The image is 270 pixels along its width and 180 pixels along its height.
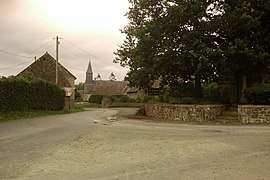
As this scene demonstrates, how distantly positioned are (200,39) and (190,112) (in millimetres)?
4759

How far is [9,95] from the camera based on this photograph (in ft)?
65.5

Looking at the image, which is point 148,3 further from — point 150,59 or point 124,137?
point 124,137

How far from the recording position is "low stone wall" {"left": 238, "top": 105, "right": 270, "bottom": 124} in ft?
54.5

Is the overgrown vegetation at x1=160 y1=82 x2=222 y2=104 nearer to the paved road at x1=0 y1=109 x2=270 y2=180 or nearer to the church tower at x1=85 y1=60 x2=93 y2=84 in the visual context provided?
the paved road at x1=0 y1=109 x2=270 y2=180

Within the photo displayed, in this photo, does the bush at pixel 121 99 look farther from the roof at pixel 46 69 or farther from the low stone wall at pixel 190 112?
the low stone wall at pixel 190 112

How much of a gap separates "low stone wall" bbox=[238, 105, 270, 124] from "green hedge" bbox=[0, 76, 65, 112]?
14.8m

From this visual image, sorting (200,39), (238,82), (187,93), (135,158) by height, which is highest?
(200,39)

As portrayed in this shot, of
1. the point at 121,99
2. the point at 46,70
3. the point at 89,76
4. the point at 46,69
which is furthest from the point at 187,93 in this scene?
the point at 89,76

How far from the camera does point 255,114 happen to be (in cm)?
1678

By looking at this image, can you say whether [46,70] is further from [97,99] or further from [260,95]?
[260,95]

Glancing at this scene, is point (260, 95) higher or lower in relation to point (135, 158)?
higher

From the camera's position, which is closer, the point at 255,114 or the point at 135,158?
the point at 135,158

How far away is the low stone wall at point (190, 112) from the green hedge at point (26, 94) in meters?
10.0

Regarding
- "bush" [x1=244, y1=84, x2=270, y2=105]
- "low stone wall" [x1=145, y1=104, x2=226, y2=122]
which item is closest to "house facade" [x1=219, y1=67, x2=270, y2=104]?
"low stone wall" [x1=145, y1=104, x2=226, y2=122]
